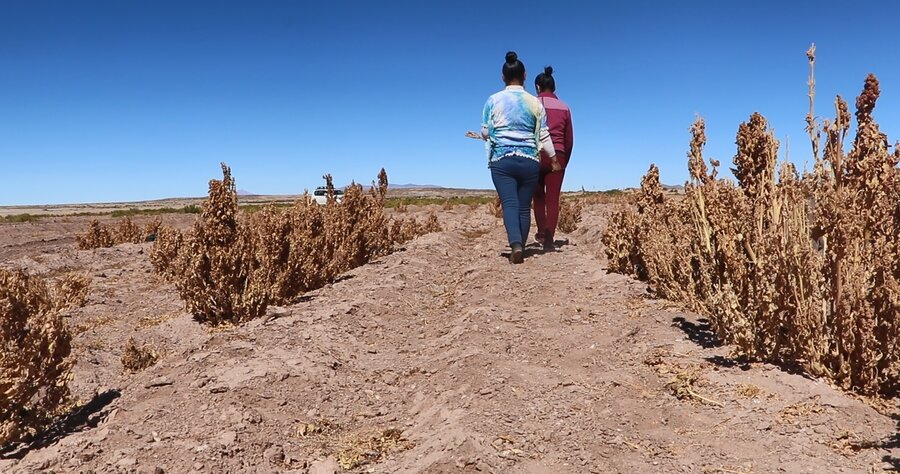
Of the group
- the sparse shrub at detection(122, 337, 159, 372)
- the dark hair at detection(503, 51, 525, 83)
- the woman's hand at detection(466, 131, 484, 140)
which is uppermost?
the dark hair at detection(503, 51, 525, 83)

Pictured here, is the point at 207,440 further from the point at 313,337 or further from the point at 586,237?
the point at 586,237

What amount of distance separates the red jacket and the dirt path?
224 centimetres

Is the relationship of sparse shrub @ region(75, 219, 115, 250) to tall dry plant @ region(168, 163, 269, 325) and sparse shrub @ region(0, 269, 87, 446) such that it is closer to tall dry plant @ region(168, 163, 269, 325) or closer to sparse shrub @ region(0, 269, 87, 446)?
tall dry plant @ region(168, 163, 269, 325)

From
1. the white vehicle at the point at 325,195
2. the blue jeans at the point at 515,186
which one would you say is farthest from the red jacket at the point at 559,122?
the white vehicle at the point at 325,195

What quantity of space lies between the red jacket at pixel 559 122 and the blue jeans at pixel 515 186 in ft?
2.65

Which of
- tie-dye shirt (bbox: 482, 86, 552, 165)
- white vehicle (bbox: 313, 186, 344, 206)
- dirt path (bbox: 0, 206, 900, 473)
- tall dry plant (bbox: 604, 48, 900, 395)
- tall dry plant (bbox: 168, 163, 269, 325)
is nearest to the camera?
dirt path (bbox: 0, 206, 900, 473)

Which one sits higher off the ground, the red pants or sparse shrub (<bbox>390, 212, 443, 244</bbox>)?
the red pants

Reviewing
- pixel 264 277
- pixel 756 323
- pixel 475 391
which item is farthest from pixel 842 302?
pixel 264 277

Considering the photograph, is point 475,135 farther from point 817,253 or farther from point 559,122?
point 817,253

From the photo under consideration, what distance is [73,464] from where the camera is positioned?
2336 millimetres

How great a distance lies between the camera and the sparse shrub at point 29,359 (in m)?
2.73

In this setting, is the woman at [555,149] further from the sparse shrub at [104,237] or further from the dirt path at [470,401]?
the sparse shrub at [104,237]

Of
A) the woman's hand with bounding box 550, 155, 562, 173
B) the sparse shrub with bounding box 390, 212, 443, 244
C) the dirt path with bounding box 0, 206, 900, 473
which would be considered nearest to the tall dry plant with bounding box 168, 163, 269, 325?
the dirt path with bounding box 0, 206, 900, 473

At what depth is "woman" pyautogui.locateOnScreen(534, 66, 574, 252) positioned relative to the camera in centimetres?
648
